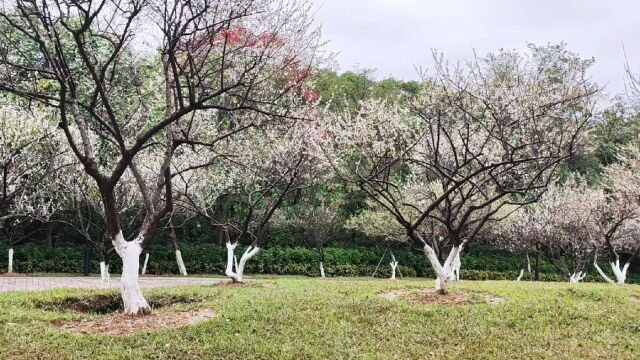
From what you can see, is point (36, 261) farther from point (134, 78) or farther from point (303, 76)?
point (303, 76)

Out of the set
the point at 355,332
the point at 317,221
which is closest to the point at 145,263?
the point at 317,221

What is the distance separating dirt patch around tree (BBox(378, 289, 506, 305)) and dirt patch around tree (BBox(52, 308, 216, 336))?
2.95 m

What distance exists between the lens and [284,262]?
24.0 meters

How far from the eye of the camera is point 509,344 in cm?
658

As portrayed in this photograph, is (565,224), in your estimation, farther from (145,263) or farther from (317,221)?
(145,263)

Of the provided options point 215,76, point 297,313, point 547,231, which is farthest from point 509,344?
point 547,231

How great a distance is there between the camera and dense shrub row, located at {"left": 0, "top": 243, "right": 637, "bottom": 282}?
821 inches

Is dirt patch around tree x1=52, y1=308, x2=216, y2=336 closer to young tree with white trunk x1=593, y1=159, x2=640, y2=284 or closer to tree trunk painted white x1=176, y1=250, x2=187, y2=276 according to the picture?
young tree with white trunk x1=593, y1=159, x2=640, y2=284

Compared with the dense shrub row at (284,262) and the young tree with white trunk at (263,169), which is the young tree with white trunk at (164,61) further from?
the dense shrub row at (284,262)

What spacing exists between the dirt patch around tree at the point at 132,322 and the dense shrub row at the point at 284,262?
1463 centimetres

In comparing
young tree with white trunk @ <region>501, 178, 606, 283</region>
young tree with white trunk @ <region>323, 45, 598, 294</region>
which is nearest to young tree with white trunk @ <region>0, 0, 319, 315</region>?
young tree with white trunk @ <region>323, 45, 598, 294</region>

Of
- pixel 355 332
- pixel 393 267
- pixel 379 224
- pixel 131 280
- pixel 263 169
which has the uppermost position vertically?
pixel 263 169

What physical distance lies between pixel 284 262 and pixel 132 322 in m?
16.7

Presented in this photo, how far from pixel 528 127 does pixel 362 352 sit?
7.33 metres
